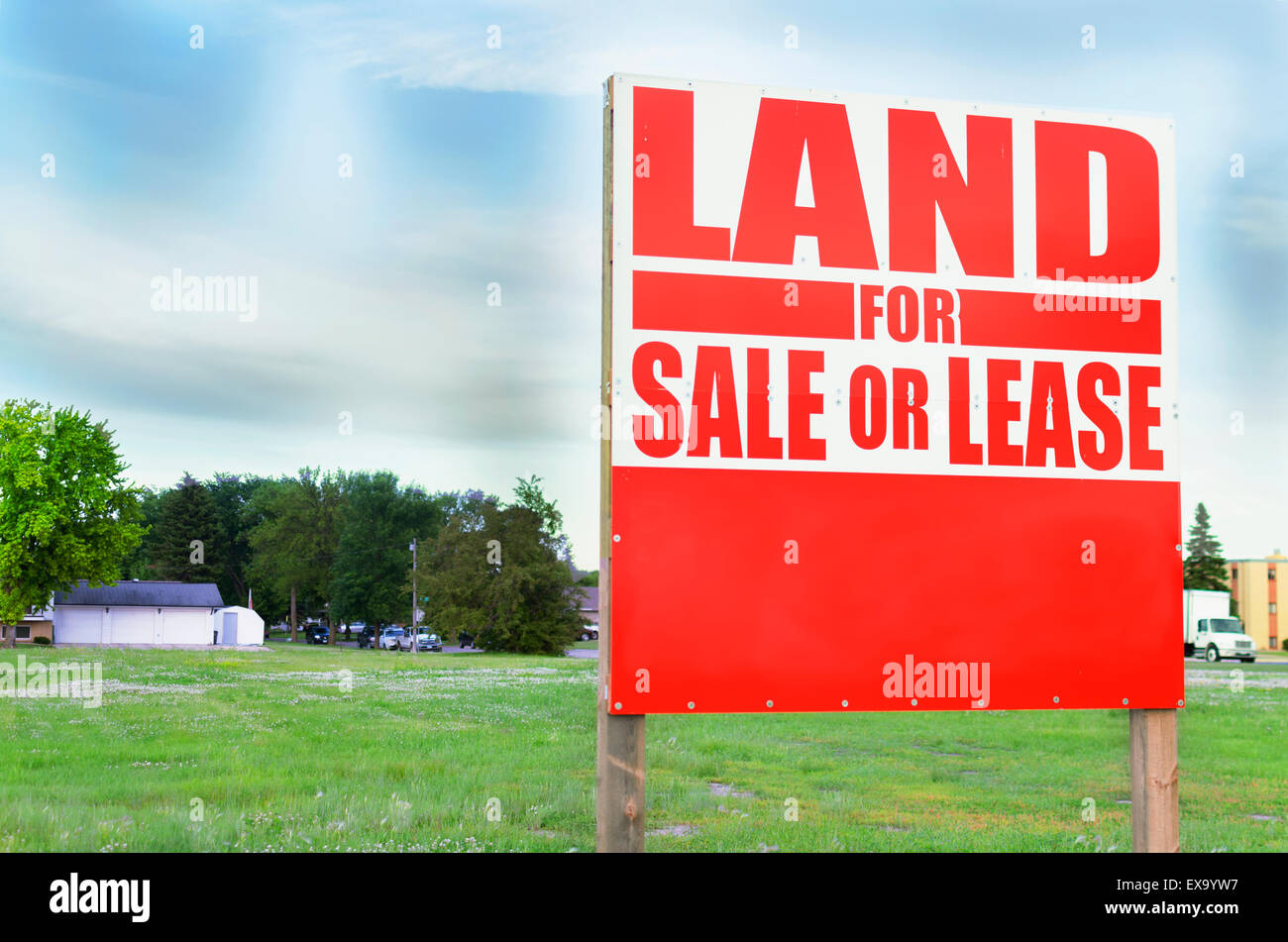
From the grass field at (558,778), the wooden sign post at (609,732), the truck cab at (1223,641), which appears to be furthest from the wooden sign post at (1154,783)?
the truck cab at (1223,641)

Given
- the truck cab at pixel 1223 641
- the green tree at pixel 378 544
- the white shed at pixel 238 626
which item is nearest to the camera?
the truck cab at pixel 1223 641

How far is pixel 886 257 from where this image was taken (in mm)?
5438

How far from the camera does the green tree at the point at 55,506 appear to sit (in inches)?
2329

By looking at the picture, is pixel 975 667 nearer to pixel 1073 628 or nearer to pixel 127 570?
pixel 1073 628

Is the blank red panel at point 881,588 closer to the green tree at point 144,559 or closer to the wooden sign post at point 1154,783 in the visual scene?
the wooden sign post at point 1154,783

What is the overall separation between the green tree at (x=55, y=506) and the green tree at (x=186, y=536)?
32386 mm

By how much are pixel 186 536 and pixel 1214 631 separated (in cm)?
9182

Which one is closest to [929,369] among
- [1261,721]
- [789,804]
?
[789,804]

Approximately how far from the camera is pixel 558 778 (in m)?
10.8

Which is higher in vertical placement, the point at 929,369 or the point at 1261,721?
the point at 929,369

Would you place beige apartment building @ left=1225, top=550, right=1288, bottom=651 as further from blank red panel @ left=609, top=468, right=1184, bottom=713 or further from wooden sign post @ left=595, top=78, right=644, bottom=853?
wooden sign post @ left=595, top=78, right=644, bottom=853

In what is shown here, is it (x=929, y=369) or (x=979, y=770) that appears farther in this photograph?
(x=979, y=770)
